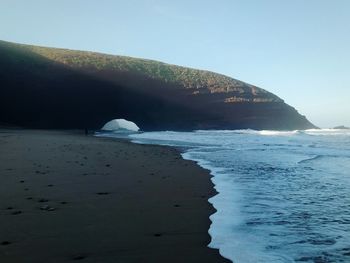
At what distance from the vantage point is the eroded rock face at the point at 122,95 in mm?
55094

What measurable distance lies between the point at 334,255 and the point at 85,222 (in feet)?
9.89

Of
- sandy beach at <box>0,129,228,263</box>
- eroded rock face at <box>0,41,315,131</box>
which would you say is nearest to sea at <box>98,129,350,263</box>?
sandy beach at <box>0,129,228,263</box>

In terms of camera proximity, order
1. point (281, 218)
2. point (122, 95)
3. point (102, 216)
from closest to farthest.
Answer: point (102, 216) < point (281, 218) < point (122, 95)

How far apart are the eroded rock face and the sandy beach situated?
46.6 metres

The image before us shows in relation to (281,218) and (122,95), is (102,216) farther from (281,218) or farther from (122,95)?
(122,95)

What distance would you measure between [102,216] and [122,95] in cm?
6010

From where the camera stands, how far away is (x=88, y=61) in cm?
6800

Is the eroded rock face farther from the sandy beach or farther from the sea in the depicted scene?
the sea

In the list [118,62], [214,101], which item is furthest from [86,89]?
[214,101]

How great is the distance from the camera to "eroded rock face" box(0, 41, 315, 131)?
55.1 m

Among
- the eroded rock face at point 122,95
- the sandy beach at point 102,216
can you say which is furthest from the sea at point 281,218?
the eroded rock face at point 122,95

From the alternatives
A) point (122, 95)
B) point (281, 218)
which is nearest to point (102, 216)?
point (281, 218)

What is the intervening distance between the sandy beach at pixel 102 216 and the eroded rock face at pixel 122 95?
153ft

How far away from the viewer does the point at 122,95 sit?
2534 inches
